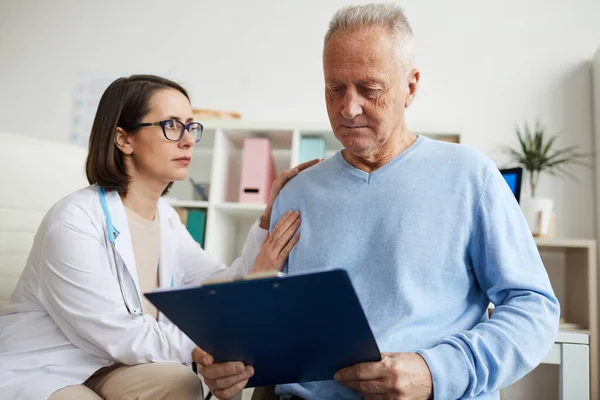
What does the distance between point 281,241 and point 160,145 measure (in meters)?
0.61

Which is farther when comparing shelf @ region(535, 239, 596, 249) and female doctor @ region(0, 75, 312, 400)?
shelf @ region(535, 239, 596, 249)

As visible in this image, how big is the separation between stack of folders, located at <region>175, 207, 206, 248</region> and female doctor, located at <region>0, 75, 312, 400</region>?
2.48 ft

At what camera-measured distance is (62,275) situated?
133 centimetres

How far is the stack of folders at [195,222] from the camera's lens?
97.1 inches

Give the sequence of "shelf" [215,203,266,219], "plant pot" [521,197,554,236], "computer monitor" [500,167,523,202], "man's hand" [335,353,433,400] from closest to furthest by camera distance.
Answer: "man's hand" [335,353,433,400]
"computer monitor" [500,167,523,202]
"plant pot" [521,197,554,236]
"shelf" [215,203,266,219]

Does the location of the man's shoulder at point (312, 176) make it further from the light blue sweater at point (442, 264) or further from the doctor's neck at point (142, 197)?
the doctor's neck at point (142, 197)

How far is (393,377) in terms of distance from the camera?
830 millimetres

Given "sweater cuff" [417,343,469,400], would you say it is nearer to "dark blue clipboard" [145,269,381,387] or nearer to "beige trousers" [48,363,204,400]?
"dark blue clipboard" [145,269,381,387]

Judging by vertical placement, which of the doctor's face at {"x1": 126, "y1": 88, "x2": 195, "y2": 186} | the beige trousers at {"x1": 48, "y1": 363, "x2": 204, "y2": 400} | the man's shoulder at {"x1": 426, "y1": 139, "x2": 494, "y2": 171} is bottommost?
the beige trousers at {"x1": 48, "y1": 363, "x2": 204, "y2": 400}

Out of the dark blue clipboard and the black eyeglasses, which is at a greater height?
the black eyeglasses

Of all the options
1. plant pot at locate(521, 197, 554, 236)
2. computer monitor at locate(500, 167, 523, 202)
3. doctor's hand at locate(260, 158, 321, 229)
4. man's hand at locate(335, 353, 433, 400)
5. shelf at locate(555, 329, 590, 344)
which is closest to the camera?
man's hand at locate(335, 353, 433, 400)


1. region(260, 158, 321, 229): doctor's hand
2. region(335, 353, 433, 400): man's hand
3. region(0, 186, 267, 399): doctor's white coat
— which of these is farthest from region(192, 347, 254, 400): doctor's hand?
region(260, 158, 321, 229): doctor's hand

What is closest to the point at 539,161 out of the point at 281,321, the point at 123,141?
the point at 123,141

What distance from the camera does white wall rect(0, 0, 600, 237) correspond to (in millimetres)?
2621
